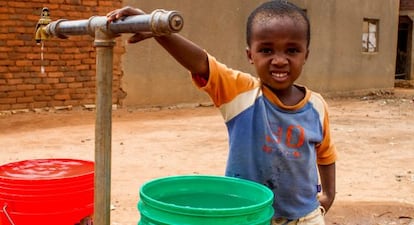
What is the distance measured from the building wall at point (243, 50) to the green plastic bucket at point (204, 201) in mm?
7638

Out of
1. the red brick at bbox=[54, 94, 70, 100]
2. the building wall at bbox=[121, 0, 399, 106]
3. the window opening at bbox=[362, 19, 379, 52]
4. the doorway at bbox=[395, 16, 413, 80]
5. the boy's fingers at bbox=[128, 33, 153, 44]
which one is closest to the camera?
the boy's fingers at bbox=[128, 33, 153, 44]

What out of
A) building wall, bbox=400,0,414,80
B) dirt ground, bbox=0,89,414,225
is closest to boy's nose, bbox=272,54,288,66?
dirt ground, bbox=0,89,414,225

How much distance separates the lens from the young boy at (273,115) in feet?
4.98

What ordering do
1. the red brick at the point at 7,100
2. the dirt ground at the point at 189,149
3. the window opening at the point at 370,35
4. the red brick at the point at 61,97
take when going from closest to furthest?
the dirt ground at the point at 189,149
the red brick at the point at 7,100
the red brick at the point at 61,97
the window opening at the point at 370,35

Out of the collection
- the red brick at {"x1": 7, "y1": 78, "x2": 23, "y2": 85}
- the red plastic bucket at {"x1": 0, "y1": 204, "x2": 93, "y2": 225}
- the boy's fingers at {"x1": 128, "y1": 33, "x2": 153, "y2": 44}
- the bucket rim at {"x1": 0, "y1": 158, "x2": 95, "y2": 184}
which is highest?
the boy's fingers at {"x1": 128, "y1": 33, "x2": 153, "y2": 44}

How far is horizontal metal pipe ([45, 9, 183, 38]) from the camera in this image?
41.1 inches

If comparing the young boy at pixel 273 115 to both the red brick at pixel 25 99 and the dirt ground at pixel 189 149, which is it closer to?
the dirt ground at pixel 189 149

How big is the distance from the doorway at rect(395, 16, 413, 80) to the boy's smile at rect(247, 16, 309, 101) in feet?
56.4

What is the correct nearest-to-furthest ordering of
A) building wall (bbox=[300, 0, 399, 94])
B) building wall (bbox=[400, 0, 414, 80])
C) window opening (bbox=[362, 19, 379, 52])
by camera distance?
1. building wall (bbox=[300, 0, 399, 94])
2. window opening (bbox=[362, 19, 379, 52])
3. building wall (bbox=[400, 0, 414, 80])

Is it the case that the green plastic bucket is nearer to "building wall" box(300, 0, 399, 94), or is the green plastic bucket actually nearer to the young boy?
the young boy

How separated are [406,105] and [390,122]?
3.33 metres

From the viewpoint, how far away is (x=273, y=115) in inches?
Result: 61.3

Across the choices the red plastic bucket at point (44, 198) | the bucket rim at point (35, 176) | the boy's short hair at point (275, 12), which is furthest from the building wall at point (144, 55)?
the boy's short hair at point (275, 12)

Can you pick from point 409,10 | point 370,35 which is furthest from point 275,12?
point 409,10
